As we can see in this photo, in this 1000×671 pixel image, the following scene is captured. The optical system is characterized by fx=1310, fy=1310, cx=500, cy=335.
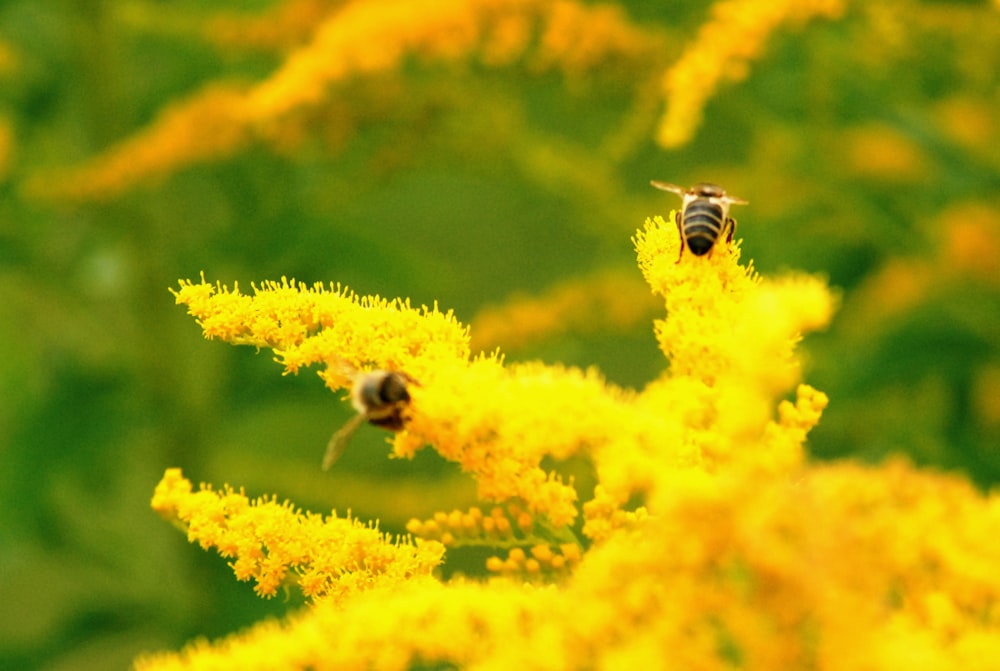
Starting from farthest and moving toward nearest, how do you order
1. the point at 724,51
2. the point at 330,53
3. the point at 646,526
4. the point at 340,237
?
the point at 340,237, the point at 330,53, the point at 724,51, the point at 646,526

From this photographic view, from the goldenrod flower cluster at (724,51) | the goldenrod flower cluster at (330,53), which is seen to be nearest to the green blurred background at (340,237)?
the goldenrod flower cluster at (330,53)

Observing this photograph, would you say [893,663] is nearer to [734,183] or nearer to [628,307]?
[628,307]

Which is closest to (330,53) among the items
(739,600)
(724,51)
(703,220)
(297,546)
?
(724,51)

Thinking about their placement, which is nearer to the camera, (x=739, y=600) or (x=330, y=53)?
(x=739, y=600)

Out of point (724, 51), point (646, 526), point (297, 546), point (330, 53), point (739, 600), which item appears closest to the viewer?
point (739, 600)

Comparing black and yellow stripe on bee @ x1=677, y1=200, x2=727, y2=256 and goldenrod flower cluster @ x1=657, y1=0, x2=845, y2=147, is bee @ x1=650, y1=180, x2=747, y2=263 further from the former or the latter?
goldenrod flower cluster @ x1=657, y1=0, x2=845, y2=147

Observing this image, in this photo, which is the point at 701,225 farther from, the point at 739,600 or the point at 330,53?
the point at 330,53
